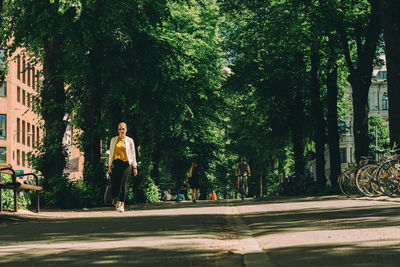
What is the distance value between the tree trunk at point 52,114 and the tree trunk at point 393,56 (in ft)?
30.5

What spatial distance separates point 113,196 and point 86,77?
5946 mm

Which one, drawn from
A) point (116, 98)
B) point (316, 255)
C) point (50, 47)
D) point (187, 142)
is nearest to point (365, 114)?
point (116, 98)

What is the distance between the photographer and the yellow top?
51.9ft

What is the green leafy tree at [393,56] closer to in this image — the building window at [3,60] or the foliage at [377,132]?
the building window at [3,60]

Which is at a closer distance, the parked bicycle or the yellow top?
the yellow top

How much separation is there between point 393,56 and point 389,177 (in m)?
3.51

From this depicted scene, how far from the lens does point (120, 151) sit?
15852 millimetres

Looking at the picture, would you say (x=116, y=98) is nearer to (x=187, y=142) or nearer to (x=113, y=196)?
(x=113, y=196)

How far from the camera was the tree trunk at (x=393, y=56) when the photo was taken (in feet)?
64.7

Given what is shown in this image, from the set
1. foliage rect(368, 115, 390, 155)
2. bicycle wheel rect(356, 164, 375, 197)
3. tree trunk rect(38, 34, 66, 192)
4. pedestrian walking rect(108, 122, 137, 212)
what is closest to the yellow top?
pedestrian walking rect(108, 122, 137, 212)

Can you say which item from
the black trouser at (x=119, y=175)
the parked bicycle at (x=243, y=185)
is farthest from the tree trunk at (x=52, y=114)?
the parked bicycle at (x=243, y=185)

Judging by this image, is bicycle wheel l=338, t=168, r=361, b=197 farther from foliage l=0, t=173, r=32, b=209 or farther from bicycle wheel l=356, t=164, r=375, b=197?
foliage l=0, t=173, r=32, b=209

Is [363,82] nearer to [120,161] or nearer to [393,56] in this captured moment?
[393,56]

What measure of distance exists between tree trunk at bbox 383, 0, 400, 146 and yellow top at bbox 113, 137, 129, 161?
317 inches
